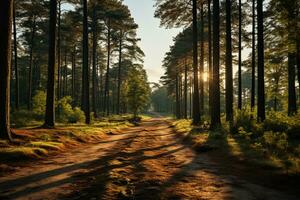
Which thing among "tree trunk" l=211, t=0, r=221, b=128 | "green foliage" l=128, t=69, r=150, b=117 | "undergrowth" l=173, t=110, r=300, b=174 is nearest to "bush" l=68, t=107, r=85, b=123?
"tree trunk" l=211, t=0, r=221, b=128

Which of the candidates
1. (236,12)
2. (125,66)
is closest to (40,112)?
(236,12)

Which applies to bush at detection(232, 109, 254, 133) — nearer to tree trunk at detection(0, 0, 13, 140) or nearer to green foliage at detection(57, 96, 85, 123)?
tree trunk at detection(0, 0, 13, 140)

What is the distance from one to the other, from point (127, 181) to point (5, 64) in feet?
28.5

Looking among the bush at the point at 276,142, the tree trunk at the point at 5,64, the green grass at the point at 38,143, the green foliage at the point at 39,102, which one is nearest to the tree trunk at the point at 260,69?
the bush at the point at 276,142

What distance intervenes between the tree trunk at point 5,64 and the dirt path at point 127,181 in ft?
11.2

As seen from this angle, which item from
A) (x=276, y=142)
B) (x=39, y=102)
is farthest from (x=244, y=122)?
(x=39, y=102)

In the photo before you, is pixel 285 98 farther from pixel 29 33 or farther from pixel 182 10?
pixel 29 33

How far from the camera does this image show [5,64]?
1356 centimetres

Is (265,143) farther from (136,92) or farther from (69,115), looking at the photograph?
(136,92)

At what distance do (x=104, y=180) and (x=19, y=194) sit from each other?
1952 mm

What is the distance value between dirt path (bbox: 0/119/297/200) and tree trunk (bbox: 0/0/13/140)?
11.2ft

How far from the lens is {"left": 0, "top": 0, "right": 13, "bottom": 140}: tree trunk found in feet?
43.7

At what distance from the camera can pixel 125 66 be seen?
7188 centimetres

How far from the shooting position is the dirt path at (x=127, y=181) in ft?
21.9
